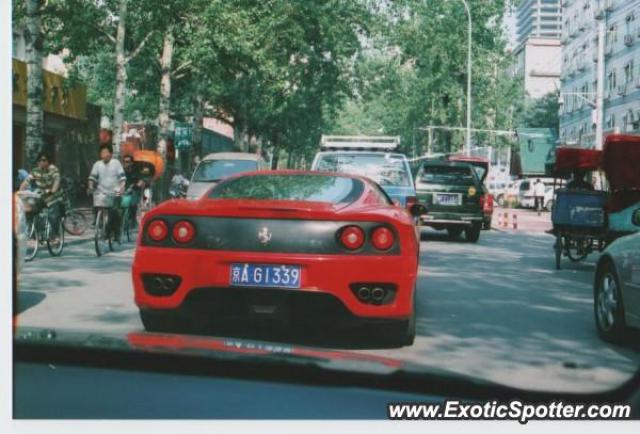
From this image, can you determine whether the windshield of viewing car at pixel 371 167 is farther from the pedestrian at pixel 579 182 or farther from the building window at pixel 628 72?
the building window at pixel 628 72

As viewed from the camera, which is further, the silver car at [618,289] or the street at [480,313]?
the silver car at [618,289]

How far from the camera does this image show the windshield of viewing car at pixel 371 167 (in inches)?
524

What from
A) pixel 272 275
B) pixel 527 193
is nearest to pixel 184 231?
pixel 272 275

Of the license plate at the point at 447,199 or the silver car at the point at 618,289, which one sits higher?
the license plate at the point at 447,199

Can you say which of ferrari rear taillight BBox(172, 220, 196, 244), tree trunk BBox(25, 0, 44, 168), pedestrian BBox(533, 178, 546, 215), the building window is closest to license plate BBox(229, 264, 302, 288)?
ferrari rear taillight BBox(172, 220, 196, 244)

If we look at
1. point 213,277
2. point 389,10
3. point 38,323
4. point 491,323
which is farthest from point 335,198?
point 389,10

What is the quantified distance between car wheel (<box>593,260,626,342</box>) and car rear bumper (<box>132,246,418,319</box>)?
5.34 ft

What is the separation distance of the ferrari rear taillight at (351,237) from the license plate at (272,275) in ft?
1.09

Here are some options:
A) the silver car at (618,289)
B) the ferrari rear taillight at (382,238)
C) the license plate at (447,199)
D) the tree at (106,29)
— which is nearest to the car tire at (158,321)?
the ferrari rear taillight at (382,238)

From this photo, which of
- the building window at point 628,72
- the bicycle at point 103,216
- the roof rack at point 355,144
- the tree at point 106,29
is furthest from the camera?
the building window at point 628,72

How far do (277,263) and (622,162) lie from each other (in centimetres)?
741

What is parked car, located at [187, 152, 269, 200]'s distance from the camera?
18297 millimetres

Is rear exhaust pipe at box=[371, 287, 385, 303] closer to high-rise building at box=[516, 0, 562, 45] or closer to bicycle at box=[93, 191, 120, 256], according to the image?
bicycle at box=[93, 191, 120, 256]

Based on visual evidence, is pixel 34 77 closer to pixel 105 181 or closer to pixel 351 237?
pixel 105 181
